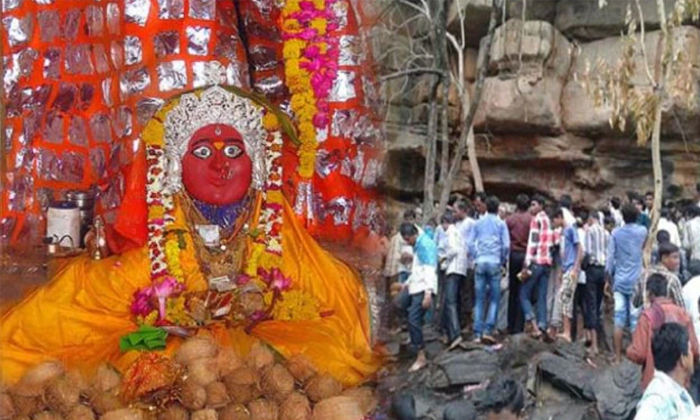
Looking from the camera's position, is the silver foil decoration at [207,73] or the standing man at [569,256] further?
the standing man at [569,256]

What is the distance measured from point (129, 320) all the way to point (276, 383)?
0.31m

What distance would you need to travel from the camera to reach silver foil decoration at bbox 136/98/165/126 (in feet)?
6.06

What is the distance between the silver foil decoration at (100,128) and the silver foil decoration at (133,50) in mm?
127

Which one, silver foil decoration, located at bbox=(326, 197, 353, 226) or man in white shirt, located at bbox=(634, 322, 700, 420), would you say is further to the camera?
man in white shirt, located at bbox=(634, 322, 700, 420)

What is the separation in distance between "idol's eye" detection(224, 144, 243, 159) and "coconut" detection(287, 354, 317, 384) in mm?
429

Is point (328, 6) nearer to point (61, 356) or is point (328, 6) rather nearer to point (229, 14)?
point (229, 14)

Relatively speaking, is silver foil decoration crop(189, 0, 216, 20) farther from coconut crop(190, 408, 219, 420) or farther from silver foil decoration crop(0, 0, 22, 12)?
coconut crop(190, 408, 219, 420)

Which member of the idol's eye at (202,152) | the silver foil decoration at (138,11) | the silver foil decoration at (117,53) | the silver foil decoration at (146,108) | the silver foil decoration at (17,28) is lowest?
the idol's eye at (202,152)

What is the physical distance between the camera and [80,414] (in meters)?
1.70

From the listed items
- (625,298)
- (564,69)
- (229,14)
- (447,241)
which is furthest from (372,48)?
(564,69)

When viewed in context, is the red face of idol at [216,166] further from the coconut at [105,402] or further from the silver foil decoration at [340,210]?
the coconut at [105,402]

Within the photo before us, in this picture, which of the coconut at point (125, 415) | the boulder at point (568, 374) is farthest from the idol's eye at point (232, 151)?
the boulder at point (568, 374)

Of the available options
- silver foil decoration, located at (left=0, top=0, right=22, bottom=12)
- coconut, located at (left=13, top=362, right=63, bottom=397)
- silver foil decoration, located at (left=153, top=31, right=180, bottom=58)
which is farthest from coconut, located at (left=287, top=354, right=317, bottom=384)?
silver foil decoration, located at (left=0, top=0, right=22, bottom=12)

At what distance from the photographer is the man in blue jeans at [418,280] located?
241 centimetres
